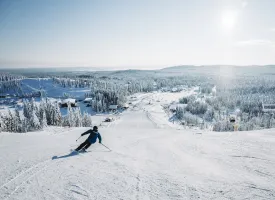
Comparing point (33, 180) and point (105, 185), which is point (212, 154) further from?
point (33, 180)

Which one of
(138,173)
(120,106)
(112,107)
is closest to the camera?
(138,173)

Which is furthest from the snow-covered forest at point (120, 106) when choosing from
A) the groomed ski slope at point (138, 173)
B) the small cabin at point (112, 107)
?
the groomed ski slope at point (138, 173)

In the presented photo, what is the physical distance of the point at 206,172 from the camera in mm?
8633

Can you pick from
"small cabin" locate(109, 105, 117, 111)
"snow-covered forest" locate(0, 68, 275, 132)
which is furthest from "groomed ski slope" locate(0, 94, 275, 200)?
"small cabin" locate(109, 105, 117, 111)

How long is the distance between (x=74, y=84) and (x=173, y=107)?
118103 mm

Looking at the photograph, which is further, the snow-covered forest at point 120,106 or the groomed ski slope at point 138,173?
the snow-covered forest at point 120,106

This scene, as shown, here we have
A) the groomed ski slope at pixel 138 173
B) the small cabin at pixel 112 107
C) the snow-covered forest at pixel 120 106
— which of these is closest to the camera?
the groomed ski slope at pixel 138 173

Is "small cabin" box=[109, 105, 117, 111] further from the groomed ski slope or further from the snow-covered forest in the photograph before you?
the groomed ski slope

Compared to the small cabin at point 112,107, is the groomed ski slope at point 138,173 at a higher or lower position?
higher

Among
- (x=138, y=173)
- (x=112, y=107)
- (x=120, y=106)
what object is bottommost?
(x=120, y=106)

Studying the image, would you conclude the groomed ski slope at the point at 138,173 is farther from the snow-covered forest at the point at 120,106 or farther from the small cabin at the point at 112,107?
the small cabin at the point at 112,107

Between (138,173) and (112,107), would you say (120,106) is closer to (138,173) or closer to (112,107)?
(112,107)

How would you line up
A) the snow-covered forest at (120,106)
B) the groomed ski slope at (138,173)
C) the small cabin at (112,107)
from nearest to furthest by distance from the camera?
the groomed ski slope at (138,173) < the snow-covered forest at (120,106) < the small cabin at (112,107)

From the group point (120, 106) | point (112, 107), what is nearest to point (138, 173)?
point (112, 107)
